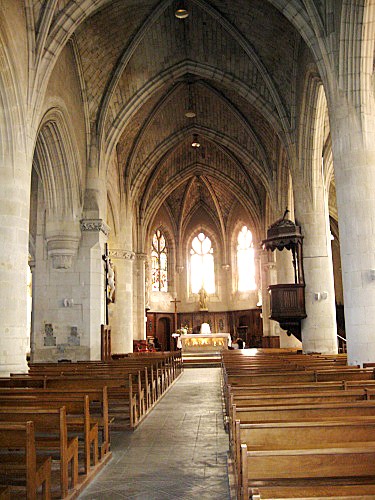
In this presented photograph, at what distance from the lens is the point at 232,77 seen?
19953 mm

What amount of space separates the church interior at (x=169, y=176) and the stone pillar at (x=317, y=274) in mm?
47

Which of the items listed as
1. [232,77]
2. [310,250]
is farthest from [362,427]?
[232,77]

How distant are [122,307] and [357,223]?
50.6 feet

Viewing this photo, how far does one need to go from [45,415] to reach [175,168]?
2673 cm

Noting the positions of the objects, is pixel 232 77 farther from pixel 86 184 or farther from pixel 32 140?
pixel 32 140

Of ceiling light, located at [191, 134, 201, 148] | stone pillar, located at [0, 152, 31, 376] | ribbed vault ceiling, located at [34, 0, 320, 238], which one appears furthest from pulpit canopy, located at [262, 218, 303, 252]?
ceiling light, located at [191, 134, 201, 148]

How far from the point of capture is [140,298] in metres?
29.4

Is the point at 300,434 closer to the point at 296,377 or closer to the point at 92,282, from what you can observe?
the point at 296,377

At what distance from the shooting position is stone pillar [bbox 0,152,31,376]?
1107 cm

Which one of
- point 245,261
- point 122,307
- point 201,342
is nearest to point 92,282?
point 122,307

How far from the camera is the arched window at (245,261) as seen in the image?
3519 centimetres

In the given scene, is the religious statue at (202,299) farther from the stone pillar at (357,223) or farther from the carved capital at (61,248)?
the stone pillar at (357,223)

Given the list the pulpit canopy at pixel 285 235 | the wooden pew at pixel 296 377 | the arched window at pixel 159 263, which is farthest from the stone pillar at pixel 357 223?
the arched window at pixel 159 263

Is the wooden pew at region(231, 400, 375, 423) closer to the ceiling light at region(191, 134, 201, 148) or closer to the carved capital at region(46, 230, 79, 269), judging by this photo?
the carved capital at region(46, 230, 79, 269)
